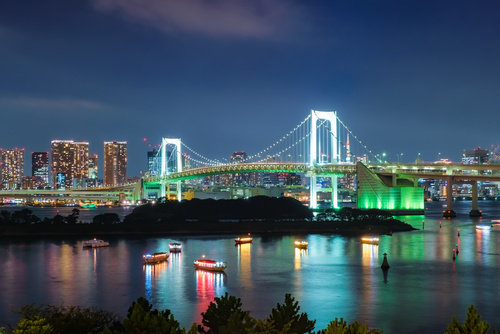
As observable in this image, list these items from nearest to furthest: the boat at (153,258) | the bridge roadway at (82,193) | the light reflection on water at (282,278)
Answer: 1. the light reflection on water at (282,278)
2. the boat at (153,258)
3. the bridge roadway at (82,193)

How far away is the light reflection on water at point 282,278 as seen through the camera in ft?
51.1

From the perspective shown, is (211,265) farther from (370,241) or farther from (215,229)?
(215,229)

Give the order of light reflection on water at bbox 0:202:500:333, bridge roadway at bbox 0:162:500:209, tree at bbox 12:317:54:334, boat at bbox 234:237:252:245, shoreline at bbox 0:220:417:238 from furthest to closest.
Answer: bridge roadway at bbox 0:162:500:209 < shoreline at bbox 0:220:417:238 < boat at bbox 234:237:252:245 < light reflection on water at bbox 0:202:500:333 < tree at bbox 12:317:54:334

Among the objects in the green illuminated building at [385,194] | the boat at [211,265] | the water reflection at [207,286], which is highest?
the green illuminated building at [385,194]

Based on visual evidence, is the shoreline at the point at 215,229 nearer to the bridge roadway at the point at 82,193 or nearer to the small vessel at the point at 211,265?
the small vessel at the point at 211,265

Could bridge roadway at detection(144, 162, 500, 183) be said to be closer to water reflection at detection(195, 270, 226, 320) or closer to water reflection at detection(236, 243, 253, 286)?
water reflection at detection(236, 243, 253, 286)

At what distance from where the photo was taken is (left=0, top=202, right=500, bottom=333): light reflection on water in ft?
51.1

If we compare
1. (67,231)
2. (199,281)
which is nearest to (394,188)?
(67,231)

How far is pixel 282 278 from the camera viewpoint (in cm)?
2036

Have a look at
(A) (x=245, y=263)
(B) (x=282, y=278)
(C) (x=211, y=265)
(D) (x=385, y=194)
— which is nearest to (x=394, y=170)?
(D) (x=385, y=194)

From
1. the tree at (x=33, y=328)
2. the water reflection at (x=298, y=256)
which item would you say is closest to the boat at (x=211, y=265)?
the water reflection at (x=298, y=256)

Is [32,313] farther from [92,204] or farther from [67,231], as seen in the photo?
[92,204]

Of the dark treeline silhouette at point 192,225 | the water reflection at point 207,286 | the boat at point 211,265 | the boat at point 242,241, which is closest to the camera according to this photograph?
the water reflection at point 207,286

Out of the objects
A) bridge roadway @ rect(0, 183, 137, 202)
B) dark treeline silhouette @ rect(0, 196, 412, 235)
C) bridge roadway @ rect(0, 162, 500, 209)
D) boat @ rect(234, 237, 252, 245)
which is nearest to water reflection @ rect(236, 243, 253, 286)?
boat @ rect(234, 237, 252, 245)
